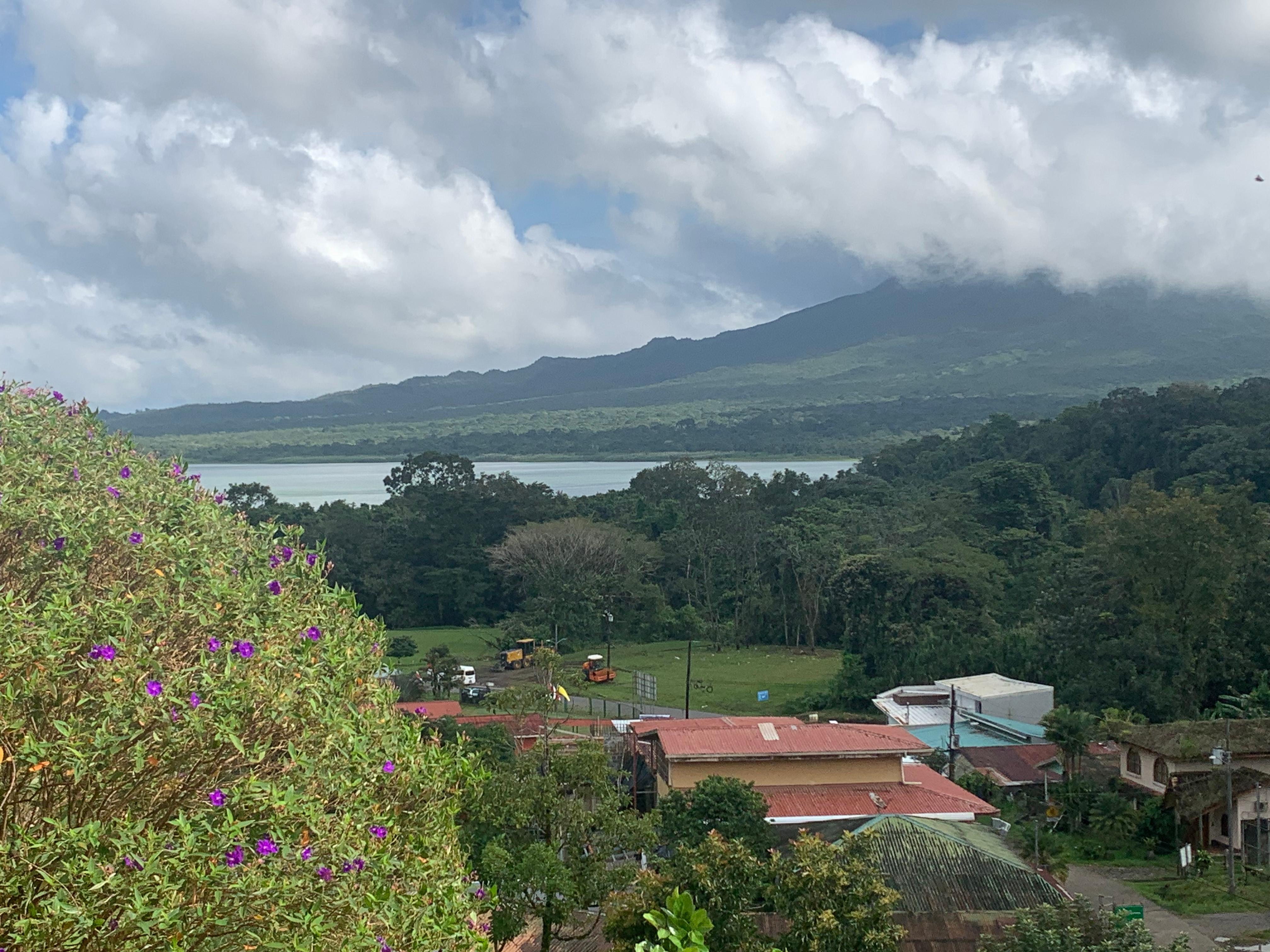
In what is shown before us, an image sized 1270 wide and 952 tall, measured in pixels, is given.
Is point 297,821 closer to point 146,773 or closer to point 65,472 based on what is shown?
point 146,773

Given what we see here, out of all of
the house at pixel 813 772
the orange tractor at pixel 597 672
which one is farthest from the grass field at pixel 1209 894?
the orange tractor at pixel 597 672

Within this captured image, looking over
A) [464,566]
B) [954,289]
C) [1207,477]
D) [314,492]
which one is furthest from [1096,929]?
[954,289]

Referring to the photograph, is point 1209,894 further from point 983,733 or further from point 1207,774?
point 983,733

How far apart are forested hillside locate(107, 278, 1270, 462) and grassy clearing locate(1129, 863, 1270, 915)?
60228 millimetres

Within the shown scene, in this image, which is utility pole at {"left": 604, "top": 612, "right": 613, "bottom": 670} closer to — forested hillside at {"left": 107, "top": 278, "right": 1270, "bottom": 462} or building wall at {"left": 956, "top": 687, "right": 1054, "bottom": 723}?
building wall at {"left": 956, "top": 687, "right": 1054, "bottom": 723}

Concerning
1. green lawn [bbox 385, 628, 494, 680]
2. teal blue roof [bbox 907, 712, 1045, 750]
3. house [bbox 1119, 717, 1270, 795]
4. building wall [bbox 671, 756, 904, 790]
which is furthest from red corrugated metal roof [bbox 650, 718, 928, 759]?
green lawn [bbox 385, 628, 494, 680]

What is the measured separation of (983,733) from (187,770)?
66.7ft

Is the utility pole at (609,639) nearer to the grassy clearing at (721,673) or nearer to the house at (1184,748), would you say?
the grassy clearing at (721,673)

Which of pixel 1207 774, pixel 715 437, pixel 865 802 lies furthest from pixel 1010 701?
pixel 715 437

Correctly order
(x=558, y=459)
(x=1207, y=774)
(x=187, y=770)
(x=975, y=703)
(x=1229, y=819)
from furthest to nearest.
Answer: (x=558, y=459) → (x=975, y=703) → (x=1207, y=774) → (x=1229, y=819) → (x=187, y=770)

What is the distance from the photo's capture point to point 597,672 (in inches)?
1156

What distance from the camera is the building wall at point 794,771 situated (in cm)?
1480

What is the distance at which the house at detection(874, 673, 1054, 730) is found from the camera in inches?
893

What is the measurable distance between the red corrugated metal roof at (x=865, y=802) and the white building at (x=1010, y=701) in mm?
8013
